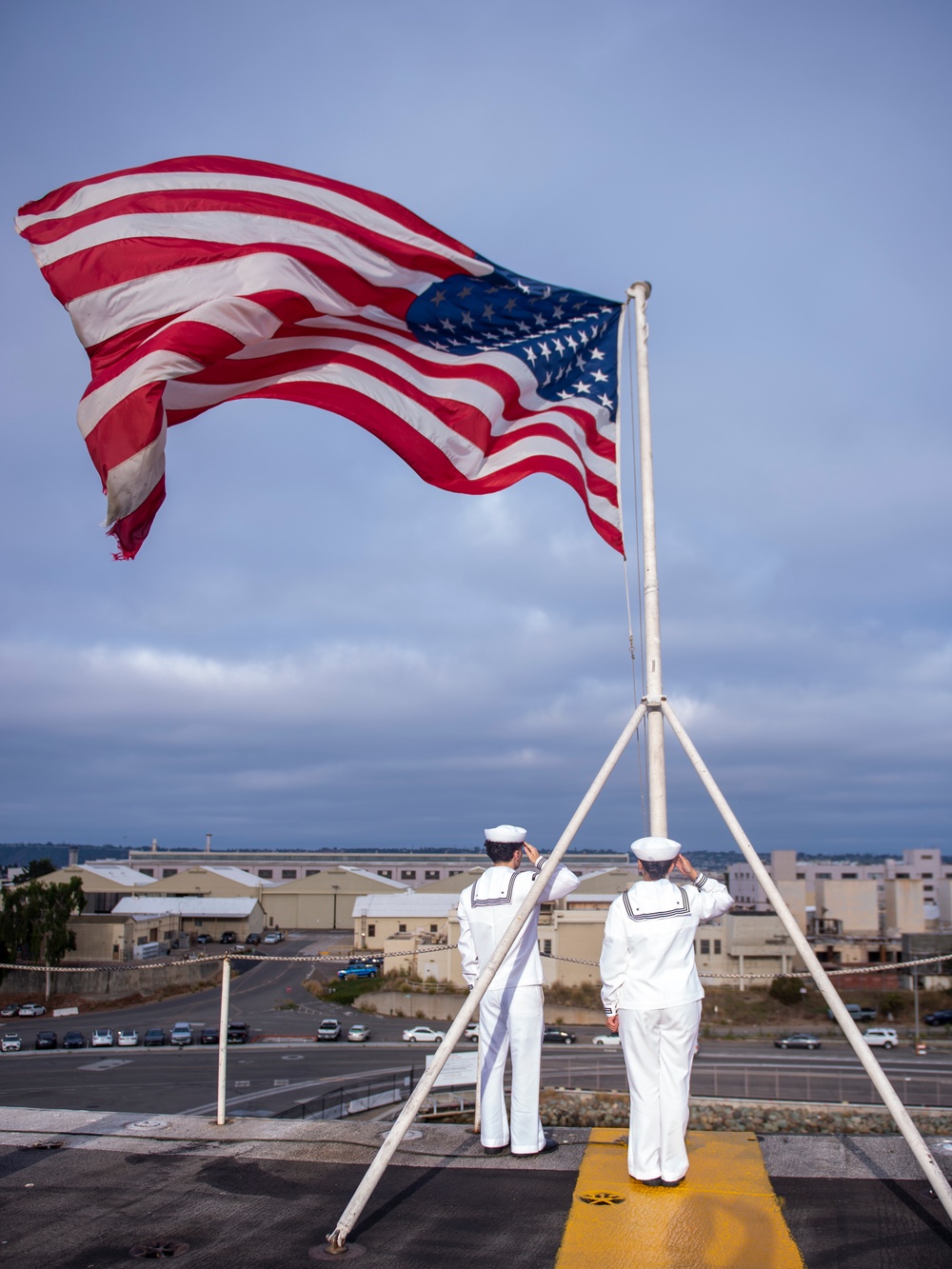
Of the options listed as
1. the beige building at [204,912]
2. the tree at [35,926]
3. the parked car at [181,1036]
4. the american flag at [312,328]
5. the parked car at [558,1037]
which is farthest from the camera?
the beige building at [204,912]

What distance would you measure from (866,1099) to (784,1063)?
7674 millimetres

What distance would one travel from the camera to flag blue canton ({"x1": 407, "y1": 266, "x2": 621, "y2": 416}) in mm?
7211

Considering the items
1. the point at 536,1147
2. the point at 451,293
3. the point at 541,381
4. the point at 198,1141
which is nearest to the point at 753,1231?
the point at 536,1147

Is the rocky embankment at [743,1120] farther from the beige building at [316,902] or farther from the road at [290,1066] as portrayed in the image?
the beige building at [316,902]

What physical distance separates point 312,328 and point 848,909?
243 ft

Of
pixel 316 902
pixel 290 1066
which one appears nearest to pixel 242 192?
pixel 290 1066

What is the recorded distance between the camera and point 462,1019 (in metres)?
5.14

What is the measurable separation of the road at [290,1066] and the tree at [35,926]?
27.0 ft

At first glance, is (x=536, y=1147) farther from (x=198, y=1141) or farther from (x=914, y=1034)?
(x=914, y=1034)

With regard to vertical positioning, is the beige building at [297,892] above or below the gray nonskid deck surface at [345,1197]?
below

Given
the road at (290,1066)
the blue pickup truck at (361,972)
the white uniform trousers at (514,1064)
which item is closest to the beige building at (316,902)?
the blue pickup truck at (361,972)

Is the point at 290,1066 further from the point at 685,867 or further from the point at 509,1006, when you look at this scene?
the point at 685,867

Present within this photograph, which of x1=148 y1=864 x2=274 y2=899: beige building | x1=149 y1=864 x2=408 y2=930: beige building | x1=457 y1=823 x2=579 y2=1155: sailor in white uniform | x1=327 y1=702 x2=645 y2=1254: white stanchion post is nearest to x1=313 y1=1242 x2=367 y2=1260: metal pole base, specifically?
x1=327 y1=702 x2=645 y2=1254: white stanchion post

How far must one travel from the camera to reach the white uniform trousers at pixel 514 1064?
6070mm
